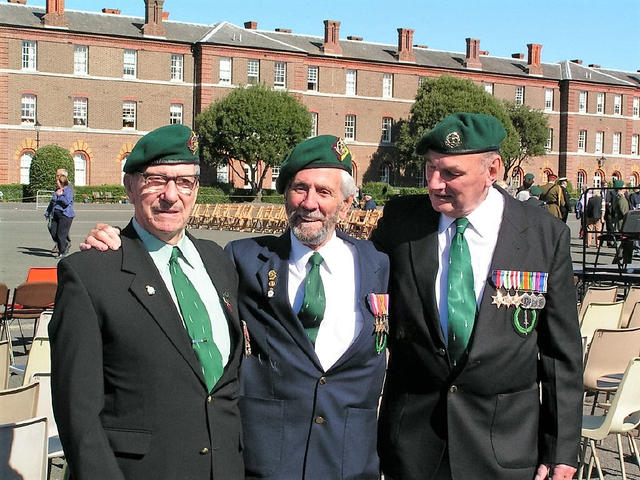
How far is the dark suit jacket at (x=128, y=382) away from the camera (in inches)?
100

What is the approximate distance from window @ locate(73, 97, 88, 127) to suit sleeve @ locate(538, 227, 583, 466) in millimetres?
52721

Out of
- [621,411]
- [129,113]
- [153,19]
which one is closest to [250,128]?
[129,113]

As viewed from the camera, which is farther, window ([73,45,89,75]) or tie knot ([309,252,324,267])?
window ([73,45,89,75])

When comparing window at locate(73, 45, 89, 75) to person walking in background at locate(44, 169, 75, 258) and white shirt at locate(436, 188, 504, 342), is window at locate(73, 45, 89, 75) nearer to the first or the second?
person walking in background at locate(44, 169, 75, 258)

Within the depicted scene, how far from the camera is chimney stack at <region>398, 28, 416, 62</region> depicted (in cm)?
6375

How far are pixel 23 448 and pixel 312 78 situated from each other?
5825cm

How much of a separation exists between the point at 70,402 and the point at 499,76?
68382mm

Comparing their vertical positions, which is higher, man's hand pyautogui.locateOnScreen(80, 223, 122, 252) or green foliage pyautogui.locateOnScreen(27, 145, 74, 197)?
green foliage pyautogui.locateOnScreen(27, 145, 74, 197)

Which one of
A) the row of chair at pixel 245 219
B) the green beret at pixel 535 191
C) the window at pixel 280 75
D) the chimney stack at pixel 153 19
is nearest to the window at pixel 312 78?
the window at pixel 280 75

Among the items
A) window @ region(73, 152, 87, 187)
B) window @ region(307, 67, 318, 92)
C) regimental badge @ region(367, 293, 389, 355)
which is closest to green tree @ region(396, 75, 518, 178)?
window @ region(307, 67, 318, 92)

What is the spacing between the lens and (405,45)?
64000 millimetres

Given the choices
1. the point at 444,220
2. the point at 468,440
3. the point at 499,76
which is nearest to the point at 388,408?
the point at 468,440

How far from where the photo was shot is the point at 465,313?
3.21 meters

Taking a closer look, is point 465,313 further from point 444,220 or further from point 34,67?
point 34,67
